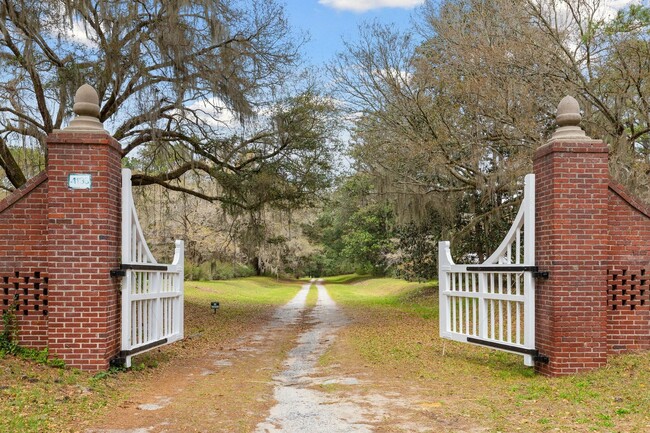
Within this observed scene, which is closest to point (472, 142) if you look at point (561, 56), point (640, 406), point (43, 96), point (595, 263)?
point (561, 56)

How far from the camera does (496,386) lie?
6289mm

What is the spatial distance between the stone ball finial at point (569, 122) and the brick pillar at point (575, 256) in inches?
1.9

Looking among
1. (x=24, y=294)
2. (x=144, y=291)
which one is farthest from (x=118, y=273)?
(x=24, y=294)

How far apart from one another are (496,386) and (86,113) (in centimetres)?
576

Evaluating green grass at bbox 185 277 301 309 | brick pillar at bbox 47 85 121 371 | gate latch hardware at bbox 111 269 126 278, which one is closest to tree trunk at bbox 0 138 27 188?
brick pillar at bbox 47 85 121 371

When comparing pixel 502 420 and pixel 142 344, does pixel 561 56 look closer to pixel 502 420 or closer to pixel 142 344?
pixel 502 420

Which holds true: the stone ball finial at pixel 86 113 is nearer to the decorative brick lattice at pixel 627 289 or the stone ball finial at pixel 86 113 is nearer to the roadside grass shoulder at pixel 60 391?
the roadside grass shoulder at pixel 60 391

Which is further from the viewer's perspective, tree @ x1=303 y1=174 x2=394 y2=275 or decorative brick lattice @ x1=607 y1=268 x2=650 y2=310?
tree @ x1=303 y1=174 x2=394 y2=275

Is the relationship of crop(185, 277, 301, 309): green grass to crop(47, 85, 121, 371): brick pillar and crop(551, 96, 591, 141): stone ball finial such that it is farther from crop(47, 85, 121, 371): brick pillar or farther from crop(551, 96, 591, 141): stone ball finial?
crop(551, 96, 591, 141): stone ball finial

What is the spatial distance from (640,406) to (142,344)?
5571 mm

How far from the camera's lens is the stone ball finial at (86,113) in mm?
6449

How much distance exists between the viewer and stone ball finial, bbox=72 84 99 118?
651cm

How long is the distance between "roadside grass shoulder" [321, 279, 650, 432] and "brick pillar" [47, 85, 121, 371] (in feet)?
10.6

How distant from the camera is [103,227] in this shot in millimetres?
6336
